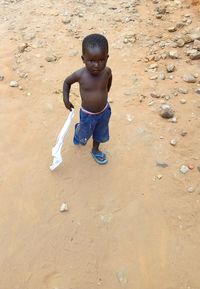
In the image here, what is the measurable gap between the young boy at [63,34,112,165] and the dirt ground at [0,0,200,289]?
33cm

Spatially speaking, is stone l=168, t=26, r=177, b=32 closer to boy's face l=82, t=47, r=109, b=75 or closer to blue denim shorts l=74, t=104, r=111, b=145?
blue denim shorts l=74, t=104, r=111, b=145

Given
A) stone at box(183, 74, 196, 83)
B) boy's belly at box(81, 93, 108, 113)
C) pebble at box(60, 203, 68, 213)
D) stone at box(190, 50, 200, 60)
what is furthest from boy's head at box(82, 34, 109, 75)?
stone at box(190, 50, 200, 60)

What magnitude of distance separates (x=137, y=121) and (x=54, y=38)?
165 cm

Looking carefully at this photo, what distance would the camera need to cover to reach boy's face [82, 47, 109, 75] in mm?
2576

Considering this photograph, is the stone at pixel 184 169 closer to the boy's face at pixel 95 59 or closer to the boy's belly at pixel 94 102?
the boy's belly at pixel 94 102

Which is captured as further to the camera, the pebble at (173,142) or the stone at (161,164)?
the pebble at (173,142)

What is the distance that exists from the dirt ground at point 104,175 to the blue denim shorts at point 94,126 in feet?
0.85

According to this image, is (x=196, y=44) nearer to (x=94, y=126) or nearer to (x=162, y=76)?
(x=162, y=76)

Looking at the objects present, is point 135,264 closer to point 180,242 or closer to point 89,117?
point 180,242

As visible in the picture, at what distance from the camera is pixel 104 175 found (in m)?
3.17

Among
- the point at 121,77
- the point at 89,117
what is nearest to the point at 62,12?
the point at 121,77

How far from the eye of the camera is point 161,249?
8.97 ft

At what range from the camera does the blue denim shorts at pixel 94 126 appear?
9.71ft

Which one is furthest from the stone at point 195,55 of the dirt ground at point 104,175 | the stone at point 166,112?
the stone at point 166,112
